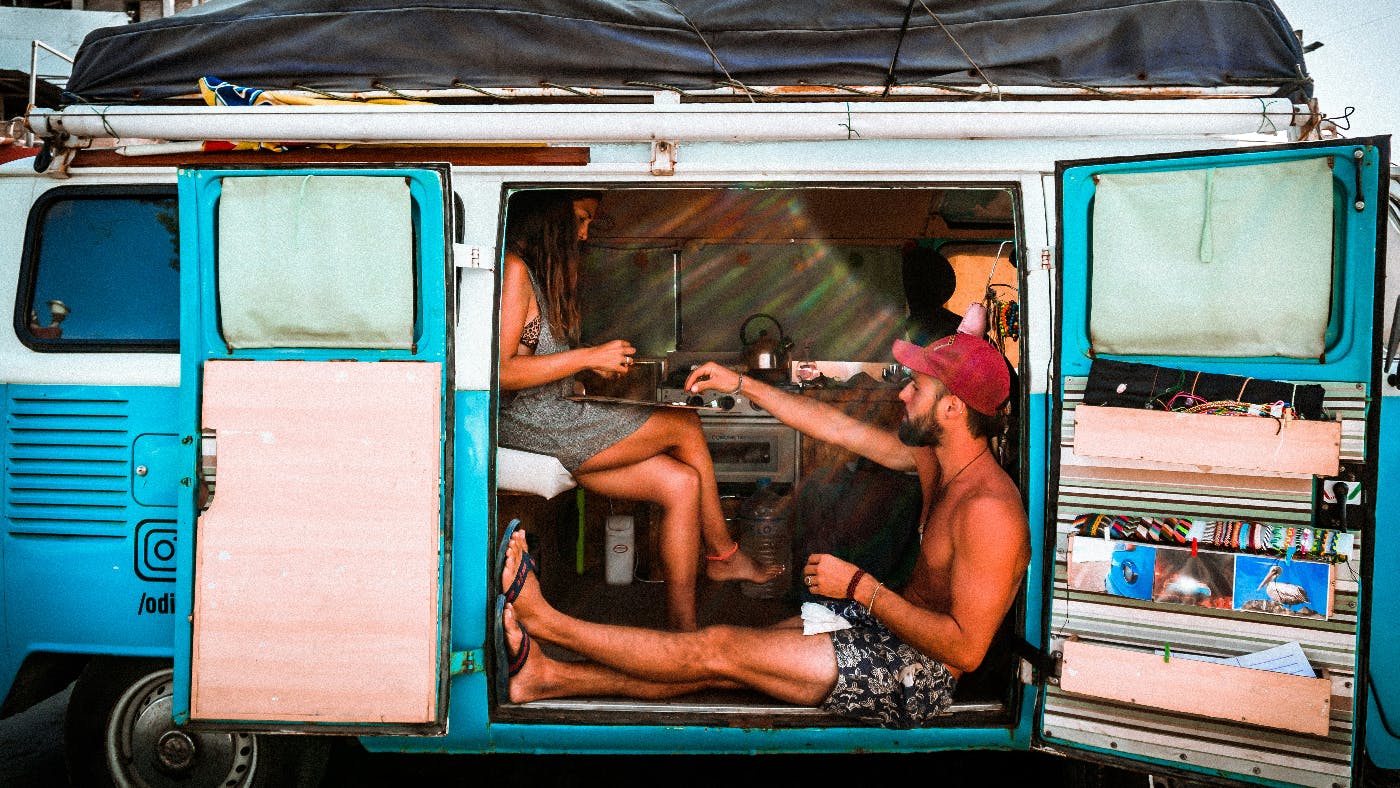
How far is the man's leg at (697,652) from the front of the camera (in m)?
2.75

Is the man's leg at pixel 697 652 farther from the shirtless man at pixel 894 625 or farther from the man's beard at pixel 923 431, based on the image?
the man's beard at pixel 923 431

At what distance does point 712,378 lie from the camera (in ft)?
12.2

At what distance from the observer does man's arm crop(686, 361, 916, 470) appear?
12.0 feet

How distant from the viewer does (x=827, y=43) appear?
2.65 meters

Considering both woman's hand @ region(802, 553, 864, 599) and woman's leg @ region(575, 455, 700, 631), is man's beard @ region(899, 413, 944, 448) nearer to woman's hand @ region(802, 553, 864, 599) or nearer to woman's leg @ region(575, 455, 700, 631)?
woman's hand @ region(802, 553, 864, 599)

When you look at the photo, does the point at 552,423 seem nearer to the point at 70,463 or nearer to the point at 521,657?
the point at 521,657

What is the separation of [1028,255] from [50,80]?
525cm

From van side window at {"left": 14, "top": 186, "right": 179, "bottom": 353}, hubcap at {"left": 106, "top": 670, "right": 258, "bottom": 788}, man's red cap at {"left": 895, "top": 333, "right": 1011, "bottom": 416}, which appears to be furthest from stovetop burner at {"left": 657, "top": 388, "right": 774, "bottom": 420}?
hubcap at {"left": 106, "top": 670, "right": 258, "bottom": 788}

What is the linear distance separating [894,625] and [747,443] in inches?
101

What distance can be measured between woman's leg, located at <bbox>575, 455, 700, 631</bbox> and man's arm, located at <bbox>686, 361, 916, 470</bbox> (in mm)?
483

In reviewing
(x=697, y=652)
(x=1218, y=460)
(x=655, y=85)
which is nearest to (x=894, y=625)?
(x=697, y=652)

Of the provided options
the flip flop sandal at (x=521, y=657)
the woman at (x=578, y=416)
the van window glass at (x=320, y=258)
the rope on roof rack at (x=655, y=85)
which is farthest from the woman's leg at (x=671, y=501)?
the rope on roof rack at (x=655, y=85)

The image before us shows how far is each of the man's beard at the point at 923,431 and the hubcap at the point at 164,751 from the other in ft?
9.63

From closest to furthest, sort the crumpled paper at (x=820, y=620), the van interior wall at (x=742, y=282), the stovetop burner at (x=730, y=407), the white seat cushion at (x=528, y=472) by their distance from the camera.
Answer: the crumpled paper at (x=820, y=620) < the white seat cushion at (x=528, y=472) < the stovetop burner at (x=730, y=407) < the van interior wall at (x=742, y=282)
